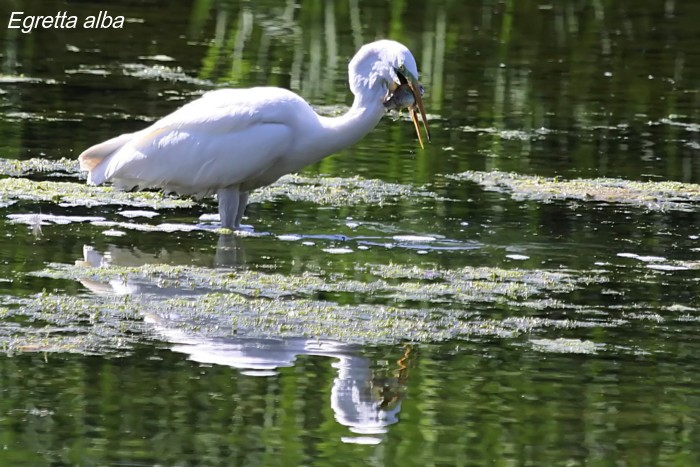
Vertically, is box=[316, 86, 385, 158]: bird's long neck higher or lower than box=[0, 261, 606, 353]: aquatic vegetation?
higher

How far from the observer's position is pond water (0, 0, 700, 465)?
19.6 feet

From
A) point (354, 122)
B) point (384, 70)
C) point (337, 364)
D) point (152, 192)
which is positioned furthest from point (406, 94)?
point (337, 364)

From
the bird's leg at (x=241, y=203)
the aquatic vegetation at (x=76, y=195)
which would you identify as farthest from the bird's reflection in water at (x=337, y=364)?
the aquatic vegetation at (x=76, y=195)

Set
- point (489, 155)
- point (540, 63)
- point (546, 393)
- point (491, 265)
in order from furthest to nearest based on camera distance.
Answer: point (540, 63) < point (489, 155) < point (491, 265) < point (546, 393)

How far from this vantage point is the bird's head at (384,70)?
944cm

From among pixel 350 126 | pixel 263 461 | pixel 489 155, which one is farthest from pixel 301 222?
pixel 263 461

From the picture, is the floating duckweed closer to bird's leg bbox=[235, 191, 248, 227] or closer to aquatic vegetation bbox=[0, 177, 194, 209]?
aquatic vegetation bbox=[0, 177, 194, 209]

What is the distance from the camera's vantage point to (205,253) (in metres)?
8.97

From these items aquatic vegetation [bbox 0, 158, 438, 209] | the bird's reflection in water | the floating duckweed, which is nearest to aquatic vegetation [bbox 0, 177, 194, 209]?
aquatic vegetation [bbox 0, 158, 438, 209]

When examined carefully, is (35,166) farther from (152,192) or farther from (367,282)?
(367,282)

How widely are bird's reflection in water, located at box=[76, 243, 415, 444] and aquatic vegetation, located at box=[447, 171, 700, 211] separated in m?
4.25

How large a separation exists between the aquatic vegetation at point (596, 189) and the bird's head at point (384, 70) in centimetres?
172

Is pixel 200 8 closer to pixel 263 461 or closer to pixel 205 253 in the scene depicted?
pixel 205 253

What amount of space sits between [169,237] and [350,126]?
1230 mm
